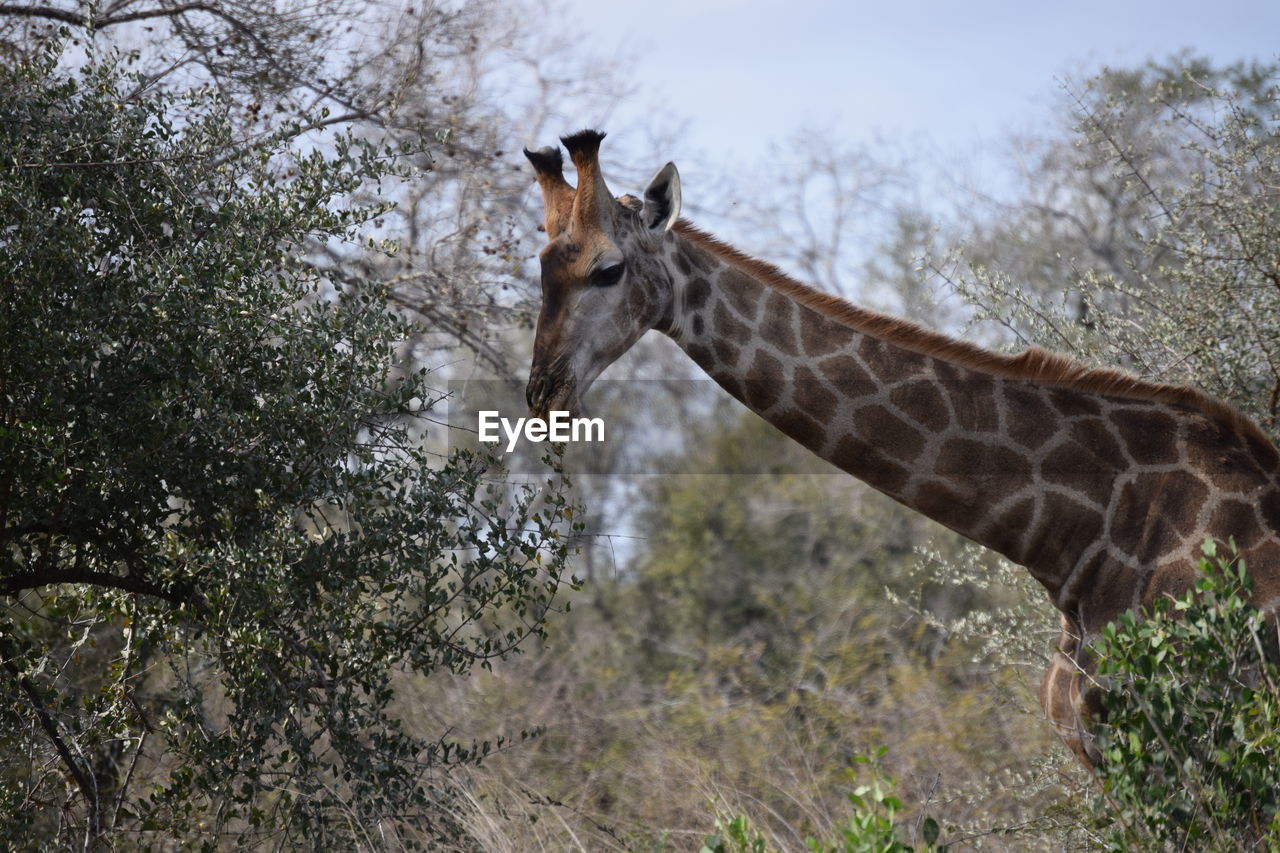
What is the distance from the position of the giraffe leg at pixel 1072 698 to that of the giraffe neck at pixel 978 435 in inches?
7.7

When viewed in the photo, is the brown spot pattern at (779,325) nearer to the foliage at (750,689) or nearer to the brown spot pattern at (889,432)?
the brown spot pattern at (889,432)

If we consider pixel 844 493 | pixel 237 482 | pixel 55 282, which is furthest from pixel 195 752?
pixel 844 493

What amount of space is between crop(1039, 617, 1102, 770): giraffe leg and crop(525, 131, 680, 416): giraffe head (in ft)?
6.48

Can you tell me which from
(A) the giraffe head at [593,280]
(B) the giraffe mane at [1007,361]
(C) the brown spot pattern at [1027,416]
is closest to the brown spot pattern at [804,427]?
(B) the giraffe mane at [1007,361]

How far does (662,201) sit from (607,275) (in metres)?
0.46

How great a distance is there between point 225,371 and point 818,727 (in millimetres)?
6756

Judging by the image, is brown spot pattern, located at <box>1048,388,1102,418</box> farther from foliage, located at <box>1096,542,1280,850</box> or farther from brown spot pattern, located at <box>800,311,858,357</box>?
foliage, located at <box>1096,542,1280,850</box>

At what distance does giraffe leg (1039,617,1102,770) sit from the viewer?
181 inches

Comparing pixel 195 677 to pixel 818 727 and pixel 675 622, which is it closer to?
A: pixel 818 727

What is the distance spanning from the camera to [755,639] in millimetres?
13000

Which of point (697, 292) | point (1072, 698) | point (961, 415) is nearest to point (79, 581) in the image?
point (697, 292)

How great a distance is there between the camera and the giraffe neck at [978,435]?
4758 millimetres

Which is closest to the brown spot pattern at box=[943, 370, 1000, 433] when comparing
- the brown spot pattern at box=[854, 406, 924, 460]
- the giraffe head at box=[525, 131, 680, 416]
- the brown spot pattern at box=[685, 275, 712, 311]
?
the brown spot pattern at box=[854, 406, 924, 460]

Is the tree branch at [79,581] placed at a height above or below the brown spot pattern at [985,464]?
below
